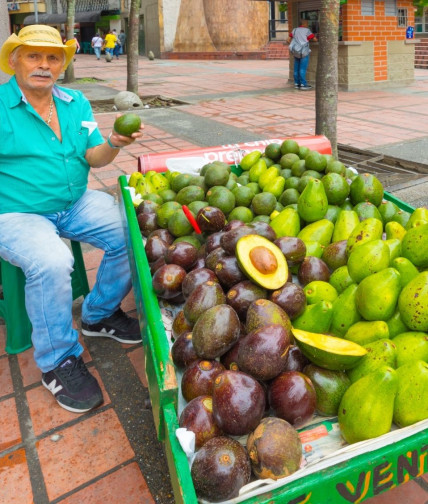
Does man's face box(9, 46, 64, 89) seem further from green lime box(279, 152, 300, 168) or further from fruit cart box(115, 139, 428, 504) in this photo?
fruit cart box(115, 139, 428, 504)

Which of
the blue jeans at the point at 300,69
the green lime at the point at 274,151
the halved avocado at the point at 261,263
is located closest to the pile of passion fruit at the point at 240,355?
the halved avocado at the point at 261,263

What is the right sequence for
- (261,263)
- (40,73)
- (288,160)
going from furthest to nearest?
(288,160)
(40,73)
(261,263)

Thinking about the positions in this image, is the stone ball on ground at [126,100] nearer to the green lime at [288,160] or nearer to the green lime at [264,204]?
the green lime at [288,160]

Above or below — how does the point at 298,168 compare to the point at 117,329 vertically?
above

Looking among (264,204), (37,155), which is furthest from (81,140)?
(264,204)

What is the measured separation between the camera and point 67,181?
2.54 meters

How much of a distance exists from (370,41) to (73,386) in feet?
39.2

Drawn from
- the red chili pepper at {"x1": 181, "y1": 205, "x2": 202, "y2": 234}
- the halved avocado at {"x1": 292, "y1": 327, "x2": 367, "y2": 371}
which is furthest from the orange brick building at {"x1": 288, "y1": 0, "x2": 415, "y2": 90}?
the halved avocado at {"x1": 292, "y1": 327, "x2": 367, "y2": 371}

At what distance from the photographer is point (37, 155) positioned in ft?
7.93

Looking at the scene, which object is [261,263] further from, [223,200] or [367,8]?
[367,8]

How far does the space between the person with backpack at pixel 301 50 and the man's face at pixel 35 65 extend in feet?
33.4

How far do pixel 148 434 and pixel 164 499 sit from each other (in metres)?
0.35

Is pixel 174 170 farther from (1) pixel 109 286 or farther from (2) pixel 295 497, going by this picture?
(2) pixel 295 497

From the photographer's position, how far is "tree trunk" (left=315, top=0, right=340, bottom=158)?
14.4 ft
